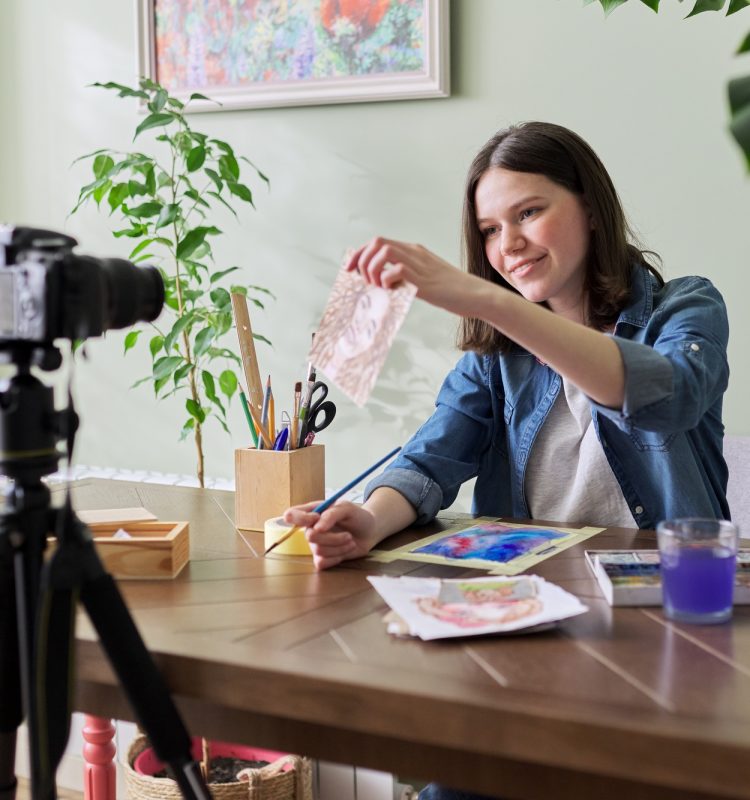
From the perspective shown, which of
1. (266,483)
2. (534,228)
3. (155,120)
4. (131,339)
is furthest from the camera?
(131,339)

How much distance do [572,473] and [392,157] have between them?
1137 mm

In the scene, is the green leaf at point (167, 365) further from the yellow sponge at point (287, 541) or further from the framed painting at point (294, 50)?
the yellow sponge at point (287, 541)

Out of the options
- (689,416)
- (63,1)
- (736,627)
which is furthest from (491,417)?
(63,1)

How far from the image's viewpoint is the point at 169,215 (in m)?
2.41

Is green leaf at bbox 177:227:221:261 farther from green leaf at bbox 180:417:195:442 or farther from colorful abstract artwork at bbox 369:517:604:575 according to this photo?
colorful abstract artwork at bbox 369:517:604:575

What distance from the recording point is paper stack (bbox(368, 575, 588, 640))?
96 centimetres

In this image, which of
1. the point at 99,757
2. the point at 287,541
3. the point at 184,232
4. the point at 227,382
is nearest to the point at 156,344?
the point at 227,382

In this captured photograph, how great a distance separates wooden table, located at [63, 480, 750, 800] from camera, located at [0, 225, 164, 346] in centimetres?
30

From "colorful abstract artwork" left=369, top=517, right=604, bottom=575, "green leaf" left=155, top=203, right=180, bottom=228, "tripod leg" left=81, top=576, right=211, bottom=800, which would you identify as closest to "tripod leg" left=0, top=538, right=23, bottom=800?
"tripod leg" left=81, top=576, right=211, bottom=800

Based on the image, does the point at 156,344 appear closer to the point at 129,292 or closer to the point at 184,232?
the point at 184,232

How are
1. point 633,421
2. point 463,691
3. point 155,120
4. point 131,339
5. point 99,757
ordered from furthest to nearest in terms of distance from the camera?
point 131,339, point 155,120, point 99,757, point 633,421, point 463,691

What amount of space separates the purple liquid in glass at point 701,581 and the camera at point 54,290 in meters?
0.58

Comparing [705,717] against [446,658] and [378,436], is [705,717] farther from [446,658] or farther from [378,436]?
[378,436]

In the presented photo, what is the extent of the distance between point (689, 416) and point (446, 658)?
547mm
